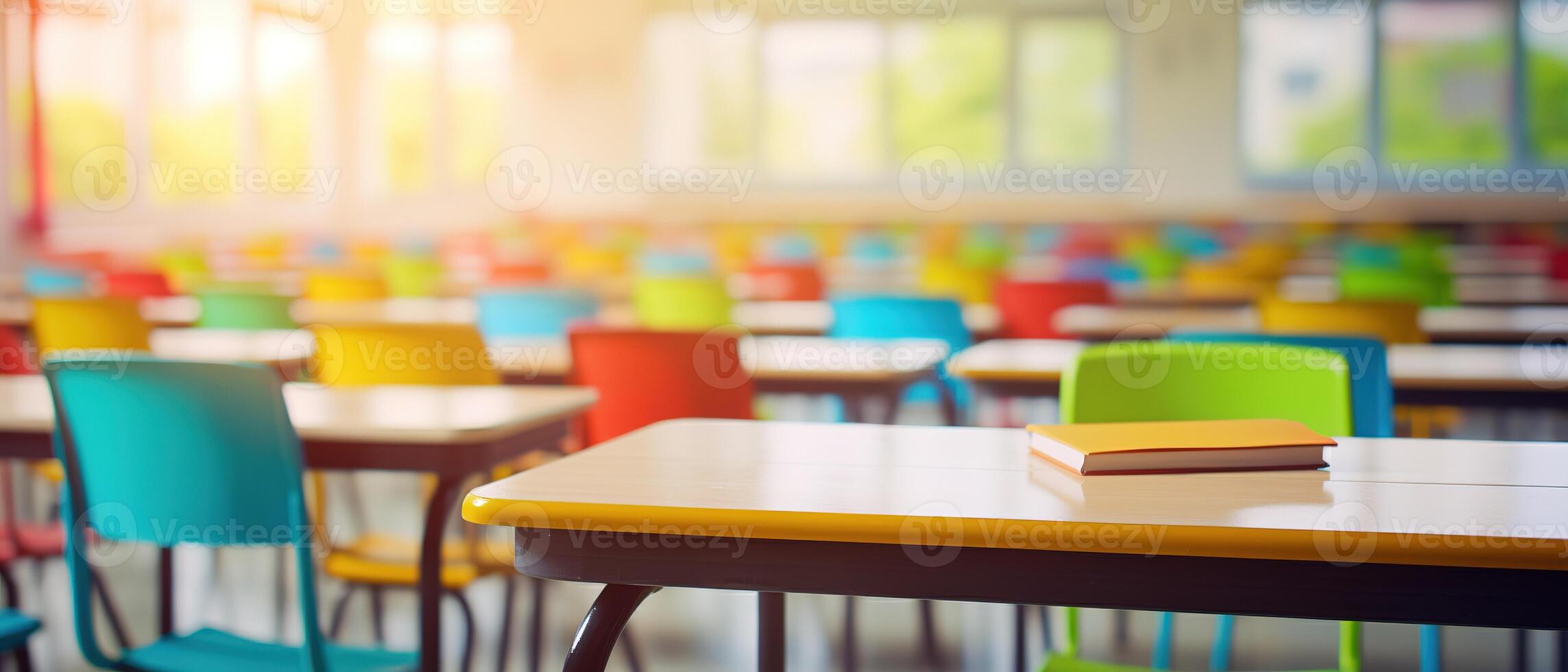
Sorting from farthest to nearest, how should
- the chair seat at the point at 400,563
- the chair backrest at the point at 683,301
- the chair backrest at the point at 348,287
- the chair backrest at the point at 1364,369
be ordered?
the chair backrest at the point at 348,287 → the chair backrest at the point at 683,301 → the chair seat at the point at 400,563 → the chair backrest at the point at 1364,369

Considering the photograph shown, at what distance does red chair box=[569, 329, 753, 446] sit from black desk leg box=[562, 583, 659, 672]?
4.44 ft

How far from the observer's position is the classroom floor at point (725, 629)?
9.39 feet

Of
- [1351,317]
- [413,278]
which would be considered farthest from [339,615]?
[413,278]

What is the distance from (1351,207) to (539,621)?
9.48 m

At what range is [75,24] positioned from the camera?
8469 mm

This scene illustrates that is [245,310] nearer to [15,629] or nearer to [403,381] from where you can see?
[403,381]

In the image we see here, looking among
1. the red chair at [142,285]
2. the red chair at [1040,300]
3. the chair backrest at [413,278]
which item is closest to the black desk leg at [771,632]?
the red chair at [1040,300]

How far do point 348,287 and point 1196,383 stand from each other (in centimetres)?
400

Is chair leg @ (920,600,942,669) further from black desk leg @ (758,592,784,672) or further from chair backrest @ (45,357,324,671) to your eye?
chair backrest @ (45,357,324,671)

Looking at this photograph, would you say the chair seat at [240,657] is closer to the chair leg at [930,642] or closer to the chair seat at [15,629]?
the chair seat at [15,629]

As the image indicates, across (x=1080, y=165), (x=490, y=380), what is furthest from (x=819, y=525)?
(x=1080, y=165)

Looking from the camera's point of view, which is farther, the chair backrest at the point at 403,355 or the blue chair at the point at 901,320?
the blue chair at the point at 901,320

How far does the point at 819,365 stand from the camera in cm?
288

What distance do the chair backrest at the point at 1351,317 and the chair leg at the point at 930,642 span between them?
3.92 feet
